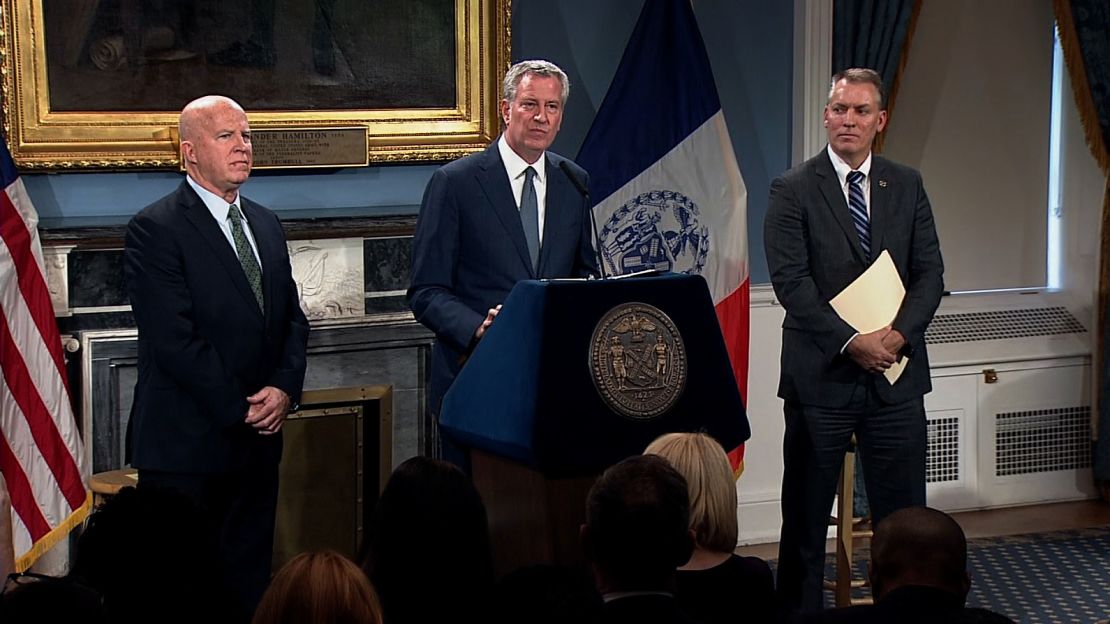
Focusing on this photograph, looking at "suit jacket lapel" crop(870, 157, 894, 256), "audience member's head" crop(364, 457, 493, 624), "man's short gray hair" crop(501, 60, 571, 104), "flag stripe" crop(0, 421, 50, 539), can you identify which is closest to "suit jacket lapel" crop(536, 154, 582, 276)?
"man's short gray hair" crop(501, 60, 571, 104)

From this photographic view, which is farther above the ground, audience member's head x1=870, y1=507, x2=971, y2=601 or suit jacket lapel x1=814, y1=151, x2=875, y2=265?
suit jacket lapel x1=814, y1=151, x2=875, y2=265

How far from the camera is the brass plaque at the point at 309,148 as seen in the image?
5.20 m

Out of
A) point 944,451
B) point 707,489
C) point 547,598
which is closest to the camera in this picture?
point 547,598

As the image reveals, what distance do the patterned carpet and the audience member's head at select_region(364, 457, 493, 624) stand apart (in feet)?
8.78

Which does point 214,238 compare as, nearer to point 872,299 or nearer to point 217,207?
point 217,207

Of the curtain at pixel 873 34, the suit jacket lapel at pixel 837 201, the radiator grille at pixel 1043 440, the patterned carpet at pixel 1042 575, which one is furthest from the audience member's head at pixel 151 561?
the radiator grille at pixel 1043 440

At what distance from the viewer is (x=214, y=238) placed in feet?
13.0

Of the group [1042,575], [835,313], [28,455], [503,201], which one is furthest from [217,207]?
[1042,575]

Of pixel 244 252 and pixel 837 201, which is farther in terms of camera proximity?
pixel 837 201

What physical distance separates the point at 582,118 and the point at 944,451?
2.10m

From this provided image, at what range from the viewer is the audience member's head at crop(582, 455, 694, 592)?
251cm

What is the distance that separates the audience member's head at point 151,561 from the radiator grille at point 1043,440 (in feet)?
15.3

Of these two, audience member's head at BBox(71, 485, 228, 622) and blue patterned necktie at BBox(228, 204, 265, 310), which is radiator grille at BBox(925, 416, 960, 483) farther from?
audience member's head at BBox(71, 485, 228, 622)

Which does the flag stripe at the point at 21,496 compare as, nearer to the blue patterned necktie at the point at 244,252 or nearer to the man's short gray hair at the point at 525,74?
the blue patterned necktie at the point at 244,252
